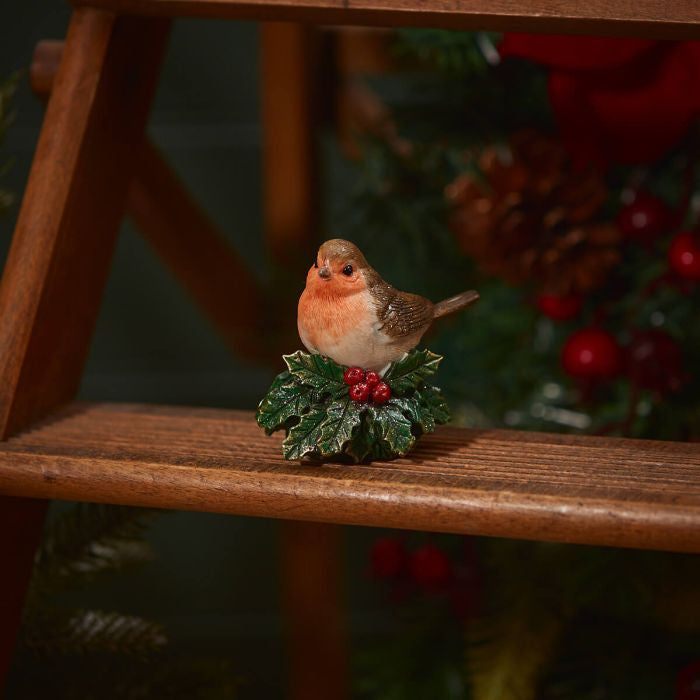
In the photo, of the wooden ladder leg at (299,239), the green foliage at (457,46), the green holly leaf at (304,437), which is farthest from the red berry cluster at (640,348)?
the wooden ladder leg at (299,239)

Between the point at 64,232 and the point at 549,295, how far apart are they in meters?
0.36

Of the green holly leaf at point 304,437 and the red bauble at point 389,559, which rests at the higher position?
the green holly leaf at point 304,437

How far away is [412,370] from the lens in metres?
0.49

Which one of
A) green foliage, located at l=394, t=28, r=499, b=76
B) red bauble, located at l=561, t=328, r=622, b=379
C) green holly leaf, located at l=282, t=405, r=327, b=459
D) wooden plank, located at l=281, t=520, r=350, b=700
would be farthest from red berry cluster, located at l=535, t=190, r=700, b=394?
wooden plank, located at l=281, t=520, r=350, b=700

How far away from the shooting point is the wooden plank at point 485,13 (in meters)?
0.44

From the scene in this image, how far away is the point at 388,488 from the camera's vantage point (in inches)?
16.5

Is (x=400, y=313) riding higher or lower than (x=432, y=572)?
higher

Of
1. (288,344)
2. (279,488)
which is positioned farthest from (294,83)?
(279,488)

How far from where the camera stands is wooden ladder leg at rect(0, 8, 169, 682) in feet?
1.61

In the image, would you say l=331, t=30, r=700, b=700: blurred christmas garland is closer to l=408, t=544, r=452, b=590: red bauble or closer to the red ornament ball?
l=408, t=544, r=452, b=590: red bauble

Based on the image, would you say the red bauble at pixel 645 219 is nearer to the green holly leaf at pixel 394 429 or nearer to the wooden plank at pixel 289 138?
the green holly leaf at pixel 394 429

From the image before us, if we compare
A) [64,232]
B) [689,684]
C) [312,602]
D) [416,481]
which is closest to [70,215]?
[64,232]

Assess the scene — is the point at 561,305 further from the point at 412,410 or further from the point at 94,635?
the point at 94,635

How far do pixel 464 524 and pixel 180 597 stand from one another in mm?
984
